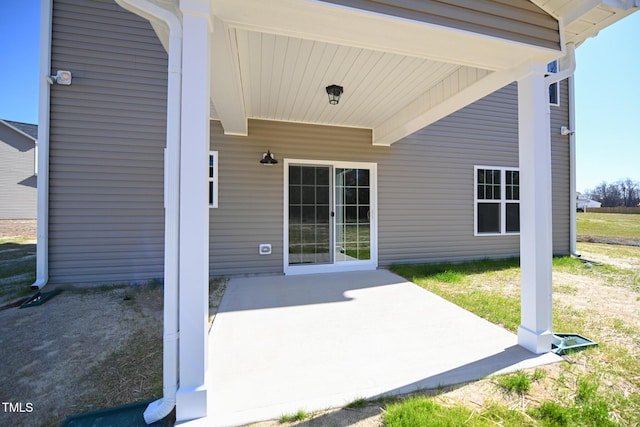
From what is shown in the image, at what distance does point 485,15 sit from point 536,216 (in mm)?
1625

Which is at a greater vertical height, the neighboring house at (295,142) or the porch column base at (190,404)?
the neighboring house at (295,142)

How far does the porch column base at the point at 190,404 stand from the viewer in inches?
58.7

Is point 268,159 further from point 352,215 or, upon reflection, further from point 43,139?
point 43,139

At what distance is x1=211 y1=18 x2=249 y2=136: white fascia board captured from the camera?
6.48ft

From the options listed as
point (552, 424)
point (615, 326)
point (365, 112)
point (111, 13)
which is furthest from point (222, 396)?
point (111, 13)

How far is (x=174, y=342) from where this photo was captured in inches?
60.1

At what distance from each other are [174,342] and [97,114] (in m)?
4.06

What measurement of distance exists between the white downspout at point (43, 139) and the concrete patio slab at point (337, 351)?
2.66m

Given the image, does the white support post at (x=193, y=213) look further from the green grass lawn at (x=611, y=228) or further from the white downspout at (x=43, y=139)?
the green grass lawn at (x=611, y=228)

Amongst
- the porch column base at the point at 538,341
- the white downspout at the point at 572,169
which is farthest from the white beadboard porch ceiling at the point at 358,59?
the white downspout at the point at 572,169

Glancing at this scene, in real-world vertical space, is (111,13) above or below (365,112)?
above

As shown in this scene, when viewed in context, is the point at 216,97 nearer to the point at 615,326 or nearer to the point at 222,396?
the point at 222,396

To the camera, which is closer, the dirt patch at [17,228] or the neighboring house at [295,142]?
the neighboring house at [295,142]

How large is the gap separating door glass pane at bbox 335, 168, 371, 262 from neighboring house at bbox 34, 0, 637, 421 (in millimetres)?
28
